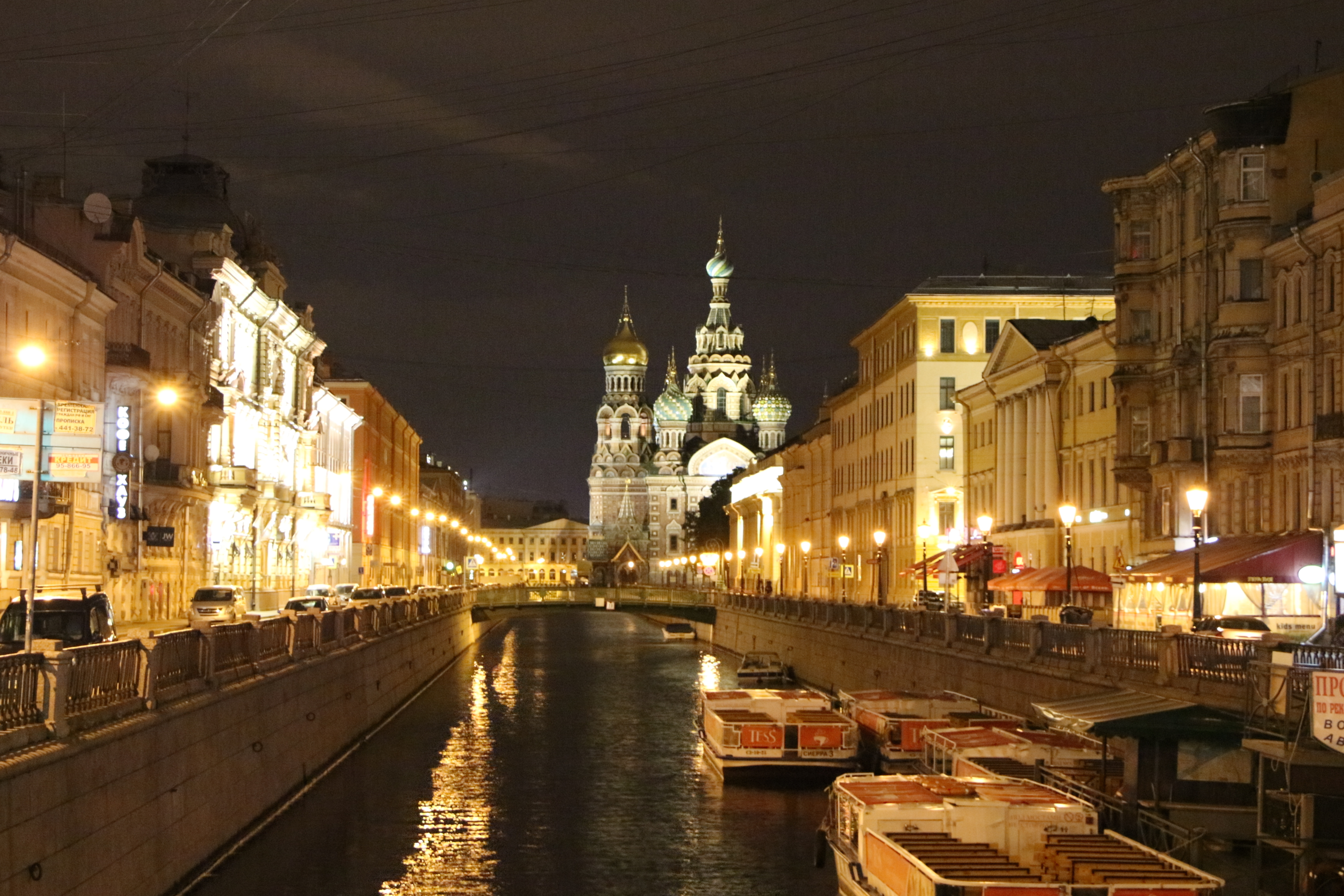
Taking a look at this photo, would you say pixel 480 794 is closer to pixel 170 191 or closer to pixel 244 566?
pixel 244 566

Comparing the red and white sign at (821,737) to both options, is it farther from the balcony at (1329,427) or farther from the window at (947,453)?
→ the window at (947,453)

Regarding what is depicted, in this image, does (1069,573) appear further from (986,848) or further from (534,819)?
(986,848)

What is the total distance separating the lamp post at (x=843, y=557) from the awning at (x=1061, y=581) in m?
11.8

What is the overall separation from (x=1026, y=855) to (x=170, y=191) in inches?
2781

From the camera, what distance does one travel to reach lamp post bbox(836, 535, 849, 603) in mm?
90125

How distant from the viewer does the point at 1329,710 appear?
21453 millimetres

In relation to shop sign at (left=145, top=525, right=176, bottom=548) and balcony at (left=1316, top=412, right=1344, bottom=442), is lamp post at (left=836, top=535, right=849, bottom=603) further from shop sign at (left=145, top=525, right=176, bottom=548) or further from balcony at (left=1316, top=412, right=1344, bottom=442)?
balcony at (left=1316, top=412, right=1344, bottom=442)

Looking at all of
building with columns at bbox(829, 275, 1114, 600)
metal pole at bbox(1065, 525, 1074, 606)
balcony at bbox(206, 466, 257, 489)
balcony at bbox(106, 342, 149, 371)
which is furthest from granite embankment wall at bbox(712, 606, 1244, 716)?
balcony at bbox(106, 342, 149, 371)

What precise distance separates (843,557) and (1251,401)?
56005mm

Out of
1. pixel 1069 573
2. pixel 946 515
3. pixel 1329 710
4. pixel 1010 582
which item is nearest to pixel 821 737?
pixel 1069 573

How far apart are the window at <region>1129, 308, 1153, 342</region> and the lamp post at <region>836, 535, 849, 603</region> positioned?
16.9 m

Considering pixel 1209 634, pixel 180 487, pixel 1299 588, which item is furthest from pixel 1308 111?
pixel 180 487

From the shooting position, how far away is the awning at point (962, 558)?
7100 cm

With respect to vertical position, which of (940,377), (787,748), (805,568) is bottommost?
(787,748)
